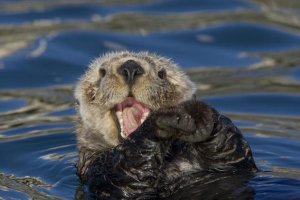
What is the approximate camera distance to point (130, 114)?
18.5ft

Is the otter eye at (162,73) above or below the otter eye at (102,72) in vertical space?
below

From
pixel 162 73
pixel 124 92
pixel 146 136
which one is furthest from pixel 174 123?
pixel 162 73

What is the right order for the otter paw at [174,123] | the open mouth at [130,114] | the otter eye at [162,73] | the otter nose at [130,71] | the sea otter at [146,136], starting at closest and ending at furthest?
the otter paw at [174,123]
the sea otter at [146,136]
the otter nose at [130,71]
the open mouth at [130,114]
the otter eye at [162,73]

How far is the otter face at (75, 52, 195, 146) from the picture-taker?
18.1 feet

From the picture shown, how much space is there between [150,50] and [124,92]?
14.8 feet

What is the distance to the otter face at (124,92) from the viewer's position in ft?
18.1

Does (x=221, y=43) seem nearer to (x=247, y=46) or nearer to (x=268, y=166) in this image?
(x=247, y=46)

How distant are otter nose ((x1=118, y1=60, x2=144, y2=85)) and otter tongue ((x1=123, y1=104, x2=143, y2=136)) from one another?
202mm

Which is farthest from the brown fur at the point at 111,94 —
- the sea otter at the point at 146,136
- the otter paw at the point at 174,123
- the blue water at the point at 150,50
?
the otter paw at the point at 174,123

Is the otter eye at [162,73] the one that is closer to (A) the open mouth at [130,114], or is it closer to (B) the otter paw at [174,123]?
(A) the open mouth at [130,114]

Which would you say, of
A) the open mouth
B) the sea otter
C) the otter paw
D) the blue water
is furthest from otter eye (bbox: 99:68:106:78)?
the otter paw

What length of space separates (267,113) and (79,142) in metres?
2.71

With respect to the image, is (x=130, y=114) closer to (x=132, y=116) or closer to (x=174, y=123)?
(x=132, y=116)

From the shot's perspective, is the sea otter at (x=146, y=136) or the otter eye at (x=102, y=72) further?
the otter eye at (x=102, y=72)
